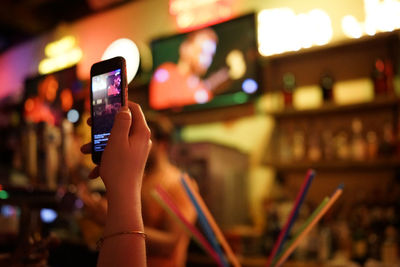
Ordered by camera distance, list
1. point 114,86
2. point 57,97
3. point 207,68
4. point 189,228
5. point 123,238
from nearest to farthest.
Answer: point 123,238 < point 114,86 < point 189,228 < point 207,68 < point 57,97

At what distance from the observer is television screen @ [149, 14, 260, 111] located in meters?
3.21

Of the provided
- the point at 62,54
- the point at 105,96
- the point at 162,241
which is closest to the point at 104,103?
the point at 105,96

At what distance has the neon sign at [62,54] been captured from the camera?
15.9ft

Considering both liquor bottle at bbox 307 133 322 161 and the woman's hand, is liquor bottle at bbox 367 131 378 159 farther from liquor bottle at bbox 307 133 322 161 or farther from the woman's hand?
the woman's hand

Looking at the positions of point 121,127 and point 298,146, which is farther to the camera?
point 298,146

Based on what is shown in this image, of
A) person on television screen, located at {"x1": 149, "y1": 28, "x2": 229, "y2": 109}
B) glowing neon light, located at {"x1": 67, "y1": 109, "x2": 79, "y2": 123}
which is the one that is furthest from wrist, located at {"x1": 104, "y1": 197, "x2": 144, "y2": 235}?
glowing neon light, located at {"x1": 67, "y1": 109, "x2": 79, "y2": 123}

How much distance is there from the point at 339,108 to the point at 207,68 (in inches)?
47.9

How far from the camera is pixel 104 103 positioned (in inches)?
34.9

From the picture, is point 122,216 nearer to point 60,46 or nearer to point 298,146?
point 298,146

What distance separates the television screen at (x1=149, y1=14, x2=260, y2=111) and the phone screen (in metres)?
2.36

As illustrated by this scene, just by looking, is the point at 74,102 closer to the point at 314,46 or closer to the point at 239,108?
the point at 239,108

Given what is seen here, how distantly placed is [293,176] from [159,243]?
64.3 inches

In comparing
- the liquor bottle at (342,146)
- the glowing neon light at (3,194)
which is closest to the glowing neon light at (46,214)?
the glowing neon light at (3,194)

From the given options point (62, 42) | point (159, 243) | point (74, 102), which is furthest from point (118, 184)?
point (62, 42)
